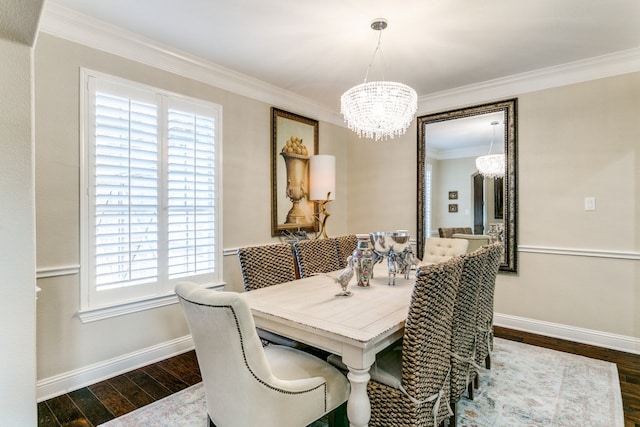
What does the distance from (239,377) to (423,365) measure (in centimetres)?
79

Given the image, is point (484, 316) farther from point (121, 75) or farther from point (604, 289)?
point (121, 75)

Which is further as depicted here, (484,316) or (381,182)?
(381,182)

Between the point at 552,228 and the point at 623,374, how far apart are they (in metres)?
1.31

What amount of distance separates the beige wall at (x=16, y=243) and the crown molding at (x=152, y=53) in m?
1.71

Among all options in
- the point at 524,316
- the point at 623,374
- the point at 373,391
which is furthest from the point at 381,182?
the point at 373,391

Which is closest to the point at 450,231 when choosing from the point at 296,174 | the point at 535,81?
the point at 535,81

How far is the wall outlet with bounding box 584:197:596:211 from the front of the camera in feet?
9.96

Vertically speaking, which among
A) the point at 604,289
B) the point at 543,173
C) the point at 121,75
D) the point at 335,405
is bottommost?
the point at 335,405

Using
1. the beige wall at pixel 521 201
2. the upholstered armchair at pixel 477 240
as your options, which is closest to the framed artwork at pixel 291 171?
the beige wall at pixel 521 201

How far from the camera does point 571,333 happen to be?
3.14 m

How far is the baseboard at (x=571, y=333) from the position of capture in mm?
2898

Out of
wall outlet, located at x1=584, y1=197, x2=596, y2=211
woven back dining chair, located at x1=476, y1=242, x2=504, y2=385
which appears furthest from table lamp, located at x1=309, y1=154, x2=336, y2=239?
wall outlet, located at x1=584, y1=197, x2=596, y2=211

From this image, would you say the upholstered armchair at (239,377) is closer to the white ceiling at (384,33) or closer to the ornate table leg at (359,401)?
the ornate table leg at (359,401)

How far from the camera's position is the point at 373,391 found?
5.02ft
